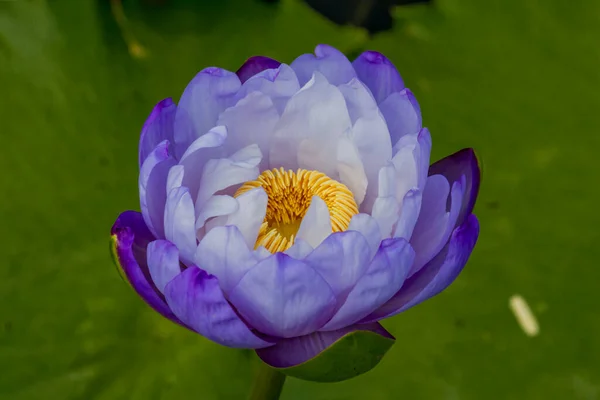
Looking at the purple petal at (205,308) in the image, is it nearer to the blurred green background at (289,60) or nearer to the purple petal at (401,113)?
the purple petal at (401,113)

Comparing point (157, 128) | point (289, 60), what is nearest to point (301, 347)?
point (157, 128)

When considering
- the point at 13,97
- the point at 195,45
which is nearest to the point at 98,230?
the point at 13,97

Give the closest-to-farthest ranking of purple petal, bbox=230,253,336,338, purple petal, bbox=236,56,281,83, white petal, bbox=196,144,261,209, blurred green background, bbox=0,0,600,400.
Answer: purple petal, bbox=230,253,336,338 < white petal, bbox=196,144,261,209 < purple petal, bbox=236,56,281,83 < blurred green background, bbox=0,0,600,400

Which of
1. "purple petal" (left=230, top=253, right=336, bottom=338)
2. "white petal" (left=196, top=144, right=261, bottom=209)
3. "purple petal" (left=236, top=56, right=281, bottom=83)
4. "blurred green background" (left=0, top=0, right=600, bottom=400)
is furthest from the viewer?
"blurred green background" (left=0, top=0, right=600, bottom=400)

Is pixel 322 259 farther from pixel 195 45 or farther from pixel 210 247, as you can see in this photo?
pixel 195 45

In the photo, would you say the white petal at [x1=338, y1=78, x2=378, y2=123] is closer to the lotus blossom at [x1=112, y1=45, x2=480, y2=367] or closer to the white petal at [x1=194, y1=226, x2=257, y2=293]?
the lotus blossom at [x1=112, y1=45, x2=480, y2=367]

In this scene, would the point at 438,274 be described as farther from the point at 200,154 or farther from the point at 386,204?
the point at 200,154

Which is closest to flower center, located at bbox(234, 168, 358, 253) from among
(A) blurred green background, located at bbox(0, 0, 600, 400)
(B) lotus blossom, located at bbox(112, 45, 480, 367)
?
(B) lotus blossom, located at bbox(112, 45, 480, 367)
